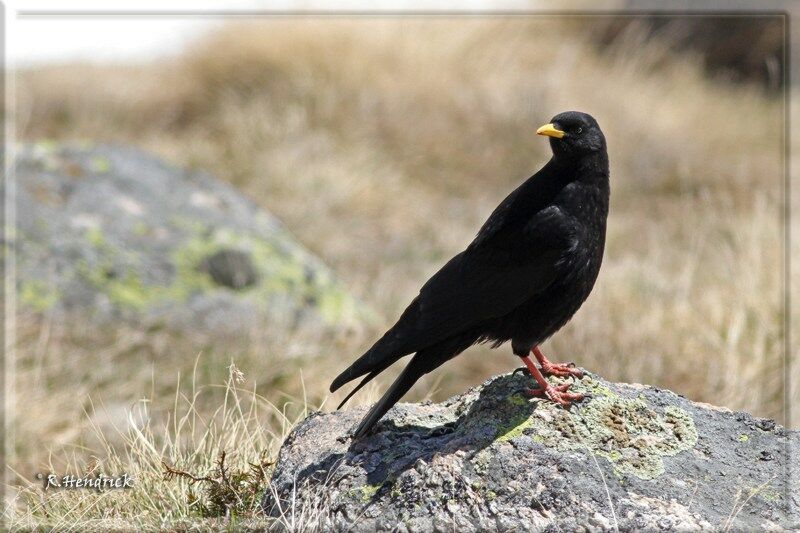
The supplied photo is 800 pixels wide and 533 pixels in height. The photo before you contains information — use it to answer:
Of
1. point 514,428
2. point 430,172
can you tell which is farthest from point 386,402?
point 430,172

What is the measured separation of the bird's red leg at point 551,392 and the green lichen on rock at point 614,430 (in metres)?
0.03

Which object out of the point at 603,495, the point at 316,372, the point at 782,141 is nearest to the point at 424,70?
the point at 782,141

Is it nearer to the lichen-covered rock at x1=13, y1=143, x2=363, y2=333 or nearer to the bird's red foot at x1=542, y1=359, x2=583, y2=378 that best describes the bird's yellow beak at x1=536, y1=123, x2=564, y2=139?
the bird's red foot at x1=542, y1=359, x2=583, y2=378

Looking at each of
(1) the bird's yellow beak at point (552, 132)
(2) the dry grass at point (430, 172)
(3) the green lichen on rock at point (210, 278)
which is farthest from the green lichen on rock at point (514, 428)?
(3) the green lichen on rock at point (210, 278)

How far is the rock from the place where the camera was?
3.07m

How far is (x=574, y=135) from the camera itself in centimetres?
387

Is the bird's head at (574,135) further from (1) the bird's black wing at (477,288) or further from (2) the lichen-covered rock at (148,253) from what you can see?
(2) the lichen-covered rock at (148,253)

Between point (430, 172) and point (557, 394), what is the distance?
388 inches

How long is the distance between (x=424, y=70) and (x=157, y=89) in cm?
452

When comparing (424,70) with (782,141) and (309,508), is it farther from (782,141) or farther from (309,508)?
(309,508)

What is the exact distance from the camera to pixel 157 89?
15.3 meters

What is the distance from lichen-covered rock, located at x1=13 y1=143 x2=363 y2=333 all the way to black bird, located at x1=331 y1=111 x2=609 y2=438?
3.72m
